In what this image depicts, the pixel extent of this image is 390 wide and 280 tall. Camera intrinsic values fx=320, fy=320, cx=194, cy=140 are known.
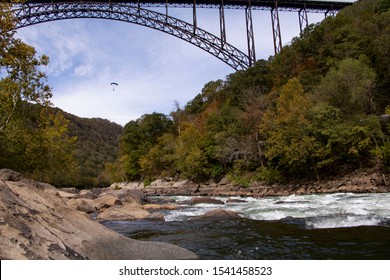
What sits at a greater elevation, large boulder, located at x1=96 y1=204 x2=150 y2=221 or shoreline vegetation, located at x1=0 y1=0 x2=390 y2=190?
shoreline vegetation, located at x1=0 y1=0 x2=390 y2=190

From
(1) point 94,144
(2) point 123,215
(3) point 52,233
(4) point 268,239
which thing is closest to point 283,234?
(4) point 268,239

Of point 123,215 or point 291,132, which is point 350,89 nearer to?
point 291,132

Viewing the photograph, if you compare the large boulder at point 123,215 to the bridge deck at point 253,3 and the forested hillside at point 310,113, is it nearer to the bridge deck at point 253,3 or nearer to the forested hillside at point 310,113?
the forested hillside at point 310,113

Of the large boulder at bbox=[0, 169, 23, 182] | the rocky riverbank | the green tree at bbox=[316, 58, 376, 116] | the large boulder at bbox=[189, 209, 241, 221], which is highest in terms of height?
the green tree at bbox=[316, 58, 376, 116]

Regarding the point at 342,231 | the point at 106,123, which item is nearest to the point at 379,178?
the point at 342,231

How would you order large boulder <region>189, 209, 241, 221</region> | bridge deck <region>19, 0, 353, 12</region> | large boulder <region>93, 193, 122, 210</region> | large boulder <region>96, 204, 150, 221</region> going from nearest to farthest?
large boulder <region>189, 209, 241, 221</region>
large boulder <region>96, 204, 150, 221</region>
large boulder <region>93, 193, 122, 210</region>
bridge deck <region>19, 0, 353, 12</region>

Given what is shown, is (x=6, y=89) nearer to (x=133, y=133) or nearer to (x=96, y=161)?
(x=133, y=133)

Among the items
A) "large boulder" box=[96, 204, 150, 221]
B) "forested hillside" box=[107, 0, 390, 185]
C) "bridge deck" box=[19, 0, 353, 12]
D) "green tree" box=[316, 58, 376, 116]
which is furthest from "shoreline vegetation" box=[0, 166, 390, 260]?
"bridge deck" box=[19, 0, 353, 12]

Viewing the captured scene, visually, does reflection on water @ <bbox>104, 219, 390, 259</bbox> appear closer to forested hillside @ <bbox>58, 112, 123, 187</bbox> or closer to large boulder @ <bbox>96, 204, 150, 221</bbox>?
large boulder @ <bbox>96, 204, 150, 221</bbox>
